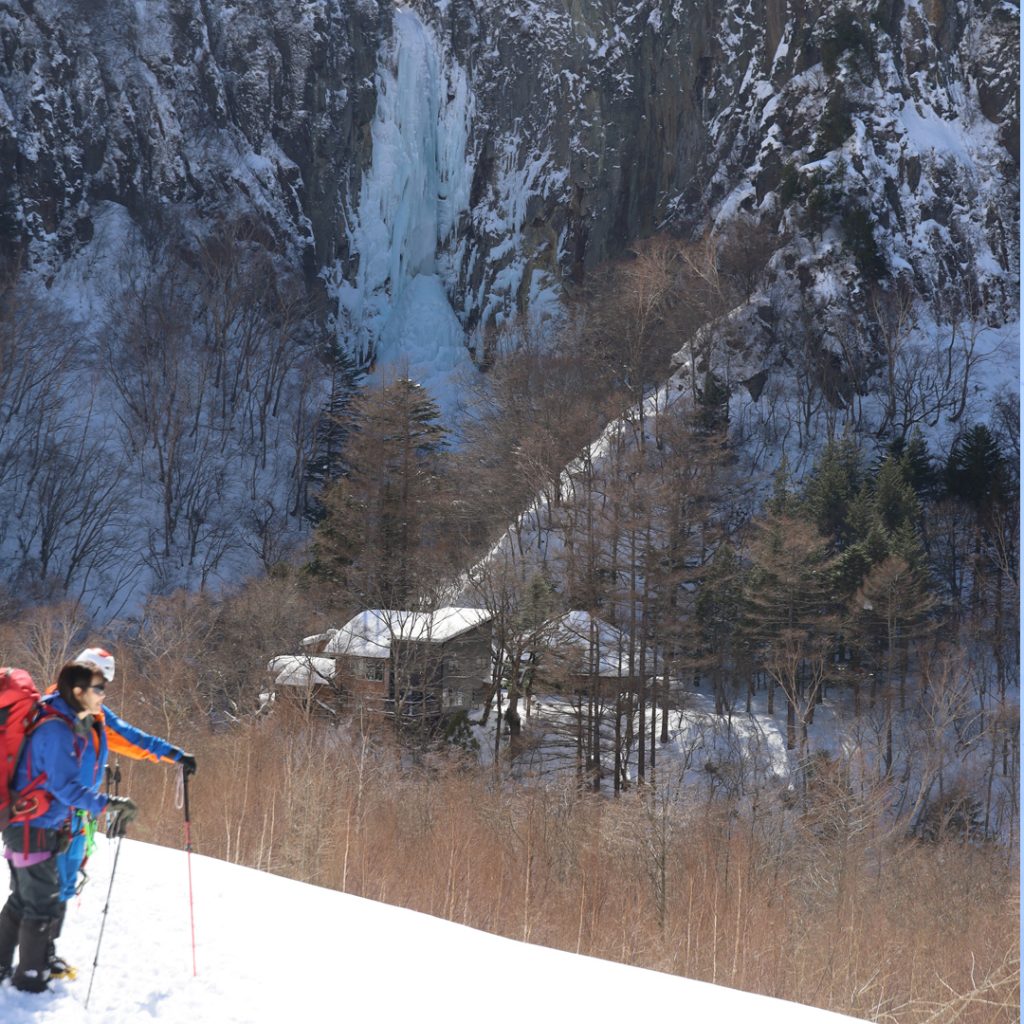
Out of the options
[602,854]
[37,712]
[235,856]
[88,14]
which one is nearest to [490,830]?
[602,854]

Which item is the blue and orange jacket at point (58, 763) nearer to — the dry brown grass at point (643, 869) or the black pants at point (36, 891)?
the black pants at point (36, 891)

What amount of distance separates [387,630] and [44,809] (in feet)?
62.6

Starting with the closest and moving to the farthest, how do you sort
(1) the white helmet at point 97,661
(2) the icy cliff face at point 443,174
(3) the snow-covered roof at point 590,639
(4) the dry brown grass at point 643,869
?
(1) the white helmet at point 97,661 < (4) the dry brown grass at point 643,869 < (3) the snow-covered roof at point 590,639 < (2) the icy cliff face at point 443,174

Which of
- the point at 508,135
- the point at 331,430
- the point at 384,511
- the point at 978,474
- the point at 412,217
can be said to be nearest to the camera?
the point at 384,511

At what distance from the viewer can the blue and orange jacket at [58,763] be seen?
4.10 meters

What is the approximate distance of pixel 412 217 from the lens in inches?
2132

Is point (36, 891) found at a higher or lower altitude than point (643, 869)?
higher

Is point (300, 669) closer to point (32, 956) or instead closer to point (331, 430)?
point (32, 956)

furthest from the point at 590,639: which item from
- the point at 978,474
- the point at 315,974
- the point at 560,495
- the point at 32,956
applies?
the point at 32,956

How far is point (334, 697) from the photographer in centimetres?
2250

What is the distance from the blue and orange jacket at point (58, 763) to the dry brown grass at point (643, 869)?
389 inches

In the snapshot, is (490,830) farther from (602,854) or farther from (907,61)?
(907,61)

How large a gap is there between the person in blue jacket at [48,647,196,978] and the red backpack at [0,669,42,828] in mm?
234

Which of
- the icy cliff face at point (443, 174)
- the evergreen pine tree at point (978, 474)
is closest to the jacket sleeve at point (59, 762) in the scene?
the evergreen pine tree at point (978, 474)
